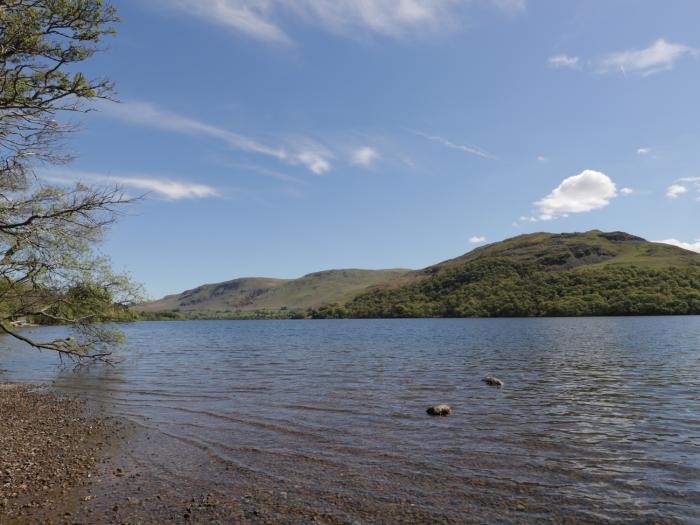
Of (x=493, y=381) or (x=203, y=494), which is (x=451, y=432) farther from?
(x=493, y=381)

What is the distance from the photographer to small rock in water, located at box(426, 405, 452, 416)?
82.3 ft

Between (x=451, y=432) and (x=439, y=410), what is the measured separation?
3.74 meters

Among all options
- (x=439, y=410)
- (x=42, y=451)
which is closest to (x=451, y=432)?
(x=439, y=410)

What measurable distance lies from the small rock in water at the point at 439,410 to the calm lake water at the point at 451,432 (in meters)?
0.78

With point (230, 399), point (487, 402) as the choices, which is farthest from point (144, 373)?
point (487, 402)

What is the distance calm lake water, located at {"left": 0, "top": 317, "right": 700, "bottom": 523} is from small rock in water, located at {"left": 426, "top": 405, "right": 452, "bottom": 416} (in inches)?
30.9

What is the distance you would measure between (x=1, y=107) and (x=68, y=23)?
407cm

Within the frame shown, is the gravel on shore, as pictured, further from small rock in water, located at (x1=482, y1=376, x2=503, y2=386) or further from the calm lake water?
small rock in water, located at (x1=482, y1=376, x2=503, y2=386)

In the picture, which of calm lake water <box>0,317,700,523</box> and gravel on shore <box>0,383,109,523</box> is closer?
gravel on shore <box>0,383,109,523</box>

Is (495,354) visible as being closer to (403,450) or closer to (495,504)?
(403,450)

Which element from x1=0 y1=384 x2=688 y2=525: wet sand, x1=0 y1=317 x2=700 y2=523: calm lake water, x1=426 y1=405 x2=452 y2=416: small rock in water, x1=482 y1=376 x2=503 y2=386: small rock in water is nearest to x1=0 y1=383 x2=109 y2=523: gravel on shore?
x1=0 y1=384 x2=688 y2=525: wet sand

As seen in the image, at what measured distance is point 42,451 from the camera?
17.1 meters

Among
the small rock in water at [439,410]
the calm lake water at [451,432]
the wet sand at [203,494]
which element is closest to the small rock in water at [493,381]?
the calm lake water at [451,432]

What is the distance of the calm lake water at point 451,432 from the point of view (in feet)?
45.3
